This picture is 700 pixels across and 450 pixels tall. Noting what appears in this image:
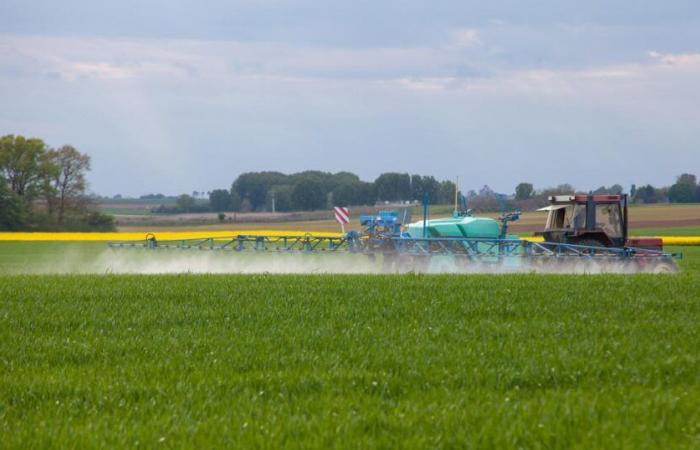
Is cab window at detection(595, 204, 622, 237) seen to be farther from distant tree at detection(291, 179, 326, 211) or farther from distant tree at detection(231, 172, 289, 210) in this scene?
distant tree at detection(231, 172, 289, 210)

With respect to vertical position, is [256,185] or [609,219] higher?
[256,185]

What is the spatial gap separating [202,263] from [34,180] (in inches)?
2274

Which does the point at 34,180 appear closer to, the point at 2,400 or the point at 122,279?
the point at 122,279

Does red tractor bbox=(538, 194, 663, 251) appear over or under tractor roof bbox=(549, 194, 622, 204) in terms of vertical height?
under

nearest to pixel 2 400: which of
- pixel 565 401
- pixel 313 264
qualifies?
pixel 565 401

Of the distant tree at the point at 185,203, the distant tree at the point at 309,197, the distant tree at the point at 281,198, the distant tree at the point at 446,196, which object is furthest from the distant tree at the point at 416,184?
the distant tree at the point at 185,203

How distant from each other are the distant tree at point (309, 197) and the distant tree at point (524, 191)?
41.3 meters

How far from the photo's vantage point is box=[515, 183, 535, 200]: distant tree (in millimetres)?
30422

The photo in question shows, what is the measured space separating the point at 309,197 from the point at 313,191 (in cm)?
58

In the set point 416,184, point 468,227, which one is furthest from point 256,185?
point 468,227

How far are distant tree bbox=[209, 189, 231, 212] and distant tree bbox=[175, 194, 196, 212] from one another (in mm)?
2669

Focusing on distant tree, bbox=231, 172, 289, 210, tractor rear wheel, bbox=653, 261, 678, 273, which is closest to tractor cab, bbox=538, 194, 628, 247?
tractor rear wheel, bbox=653, 261, 678, 273

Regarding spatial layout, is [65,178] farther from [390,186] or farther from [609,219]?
[609,219]

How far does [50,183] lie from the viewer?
267 feet
